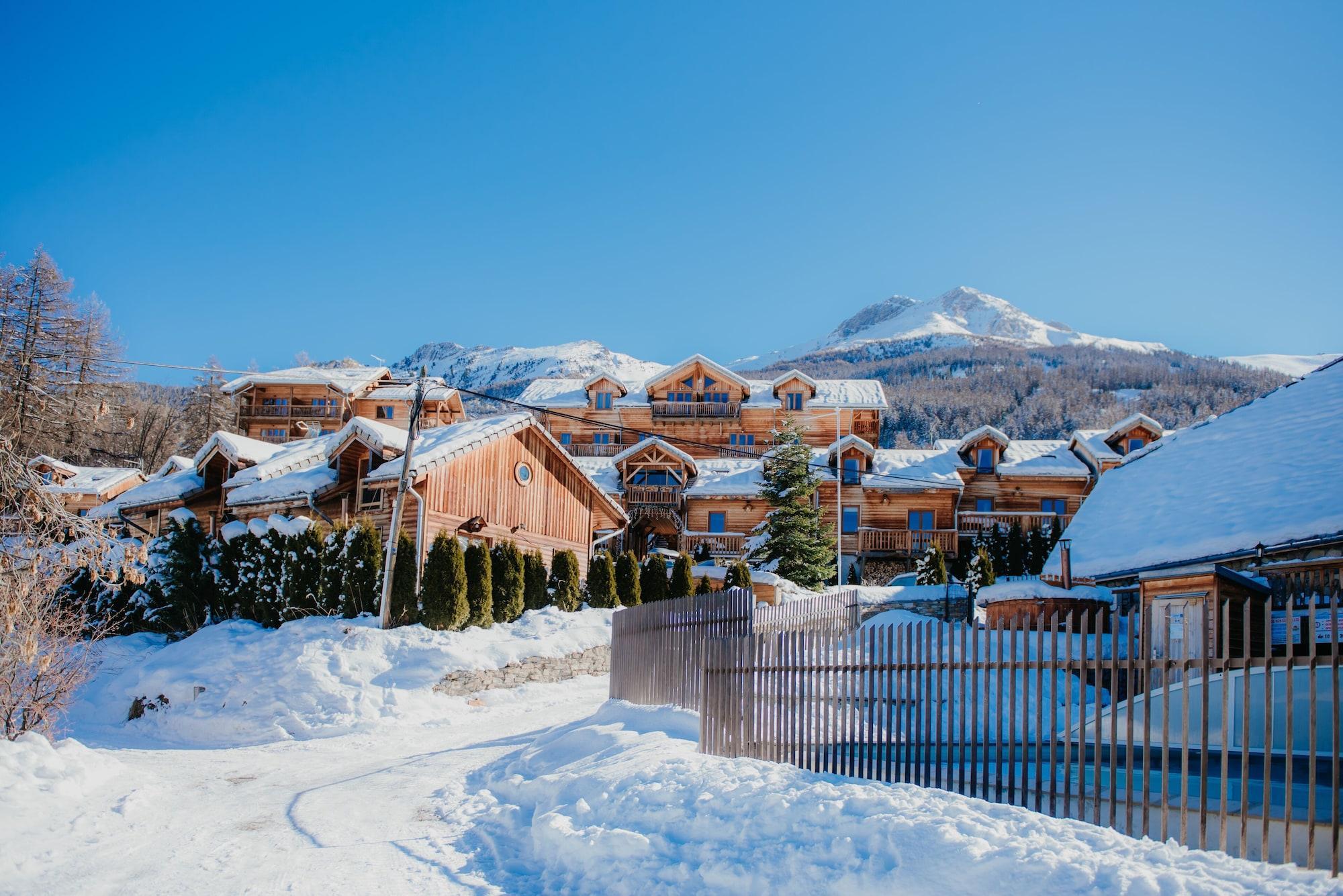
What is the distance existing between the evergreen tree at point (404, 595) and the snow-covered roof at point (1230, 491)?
1357 cm

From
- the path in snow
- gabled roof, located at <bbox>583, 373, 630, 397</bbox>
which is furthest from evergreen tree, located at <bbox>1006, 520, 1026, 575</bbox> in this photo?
the path in snow

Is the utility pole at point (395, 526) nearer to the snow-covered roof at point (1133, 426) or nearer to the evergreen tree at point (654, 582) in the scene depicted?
the evergreen tree at point (654, 582)

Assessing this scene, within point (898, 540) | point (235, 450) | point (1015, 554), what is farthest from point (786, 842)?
point (898, 540)

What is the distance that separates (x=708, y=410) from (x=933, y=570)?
24245mm

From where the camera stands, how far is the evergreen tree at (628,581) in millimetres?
26688

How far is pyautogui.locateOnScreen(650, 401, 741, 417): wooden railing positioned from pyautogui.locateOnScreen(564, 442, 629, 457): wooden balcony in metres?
3.24

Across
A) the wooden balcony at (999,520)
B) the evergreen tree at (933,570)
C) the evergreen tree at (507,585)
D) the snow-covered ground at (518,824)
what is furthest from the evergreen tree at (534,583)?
the wooden balcony at (999,520)

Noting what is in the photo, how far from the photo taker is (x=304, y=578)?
21281 millimetres

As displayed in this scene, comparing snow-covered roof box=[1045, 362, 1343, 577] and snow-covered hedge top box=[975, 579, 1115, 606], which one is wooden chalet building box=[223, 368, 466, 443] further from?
snow-covered roof box=[1045, 362, 1343, 577]

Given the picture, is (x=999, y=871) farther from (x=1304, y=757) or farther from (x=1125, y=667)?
(x=1304, y=757)

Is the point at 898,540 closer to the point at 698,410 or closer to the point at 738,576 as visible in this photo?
the point at 738,576

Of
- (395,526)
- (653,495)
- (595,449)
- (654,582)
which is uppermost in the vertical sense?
(595,449)

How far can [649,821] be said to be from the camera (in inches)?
316

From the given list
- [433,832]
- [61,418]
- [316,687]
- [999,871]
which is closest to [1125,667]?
[999,871]
